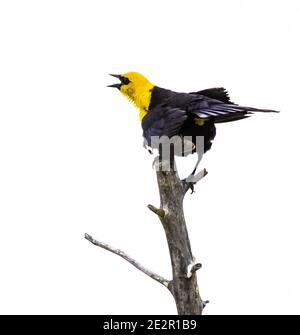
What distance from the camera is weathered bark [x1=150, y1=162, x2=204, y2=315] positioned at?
3955 mm

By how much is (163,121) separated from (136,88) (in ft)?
2.08

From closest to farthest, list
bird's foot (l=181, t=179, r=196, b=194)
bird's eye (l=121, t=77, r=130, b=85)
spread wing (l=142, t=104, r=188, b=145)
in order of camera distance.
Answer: spread wing (l=142, t=104, r=188, b=145) → bird's foot (l=181, t=179, r=196, b=194) → bird's eye (l=121, t=77, r=130, b=85)

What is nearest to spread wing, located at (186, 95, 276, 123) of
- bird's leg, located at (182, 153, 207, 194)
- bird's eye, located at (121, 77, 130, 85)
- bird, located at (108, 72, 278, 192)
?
bird, located at (108, 72, 278, 192)

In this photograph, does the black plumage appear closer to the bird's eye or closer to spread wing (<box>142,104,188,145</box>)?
spread wing (<box>142,104,188,145</box>)

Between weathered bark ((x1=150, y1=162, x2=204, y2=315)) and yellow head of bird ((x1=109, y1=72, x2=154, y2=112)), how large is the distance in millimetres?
647

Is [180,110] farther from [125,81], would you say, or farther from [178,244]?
[178,244]

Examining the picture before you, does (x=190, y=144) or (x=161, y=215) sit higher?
(x=190, y=144)

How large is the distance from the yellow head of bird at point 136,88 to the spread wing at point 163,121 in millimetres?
230

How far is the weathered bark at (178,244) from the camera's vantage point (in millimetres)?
3955

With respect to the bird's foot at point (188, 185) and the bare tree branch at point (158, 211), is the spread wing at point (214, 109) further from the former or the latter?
the bare tree branch at point (158, 211)
